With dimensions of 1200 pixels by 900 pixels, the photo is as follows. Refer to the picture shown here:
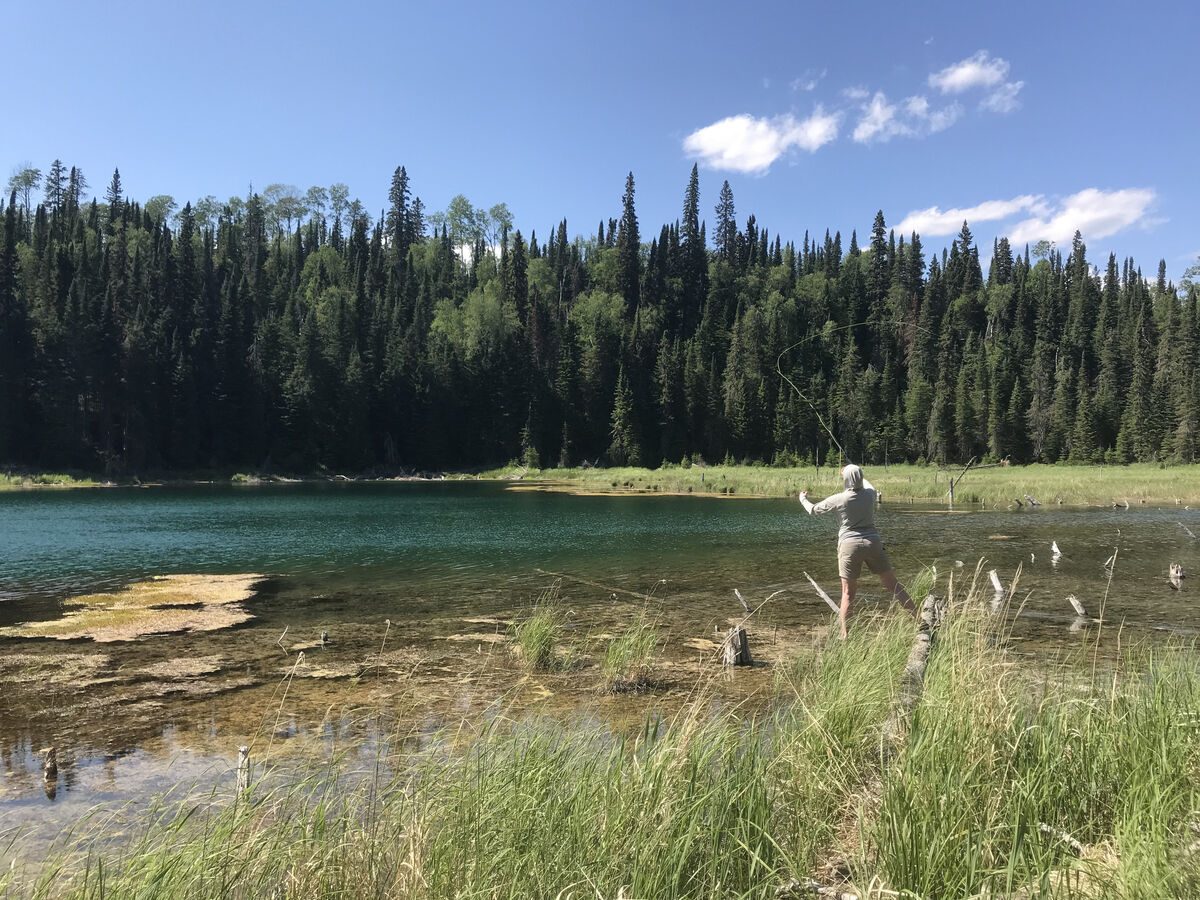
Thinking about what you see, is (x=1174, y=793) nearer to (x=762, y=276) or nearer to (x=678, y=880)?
(x=678, y=880)

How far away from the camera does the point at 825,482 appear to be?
52156mm

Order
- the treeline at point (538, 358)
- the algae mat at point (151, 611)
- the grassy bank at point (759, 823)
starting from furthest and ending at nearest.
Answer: the treeline at point (538, 358)
the algae mat at point (151, 611)
the grassy bank at point (759, 823)

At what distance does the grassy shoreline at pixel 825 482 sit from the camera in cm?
4188

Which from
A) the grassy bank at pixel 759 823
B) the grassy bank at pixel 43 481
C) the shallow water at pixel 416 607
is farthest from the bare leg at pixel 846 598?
the grassy bank at pixel 43 481

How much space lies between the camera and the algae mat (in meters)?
13.1

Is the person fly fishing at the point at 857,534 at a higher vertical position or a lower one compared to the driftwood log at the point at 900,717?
higher

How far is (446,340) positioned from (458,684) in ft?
303

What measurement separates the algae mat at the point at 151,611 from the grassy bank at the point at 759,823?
33.1 ft

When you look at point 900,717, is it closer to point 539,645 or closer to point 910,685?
point 910,685

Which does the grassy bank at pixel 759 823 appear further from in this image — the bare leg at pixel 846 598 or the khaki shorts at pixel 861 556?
the khaki shorts at pixel 861 556

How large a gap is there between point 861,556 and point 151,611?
44.7ft

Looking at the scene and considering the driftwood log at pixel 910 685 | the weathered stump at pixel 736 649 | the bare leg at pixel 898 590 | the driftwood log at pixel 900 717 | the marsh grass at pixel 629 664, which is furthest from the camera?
the weathered stump at pixel 736 649

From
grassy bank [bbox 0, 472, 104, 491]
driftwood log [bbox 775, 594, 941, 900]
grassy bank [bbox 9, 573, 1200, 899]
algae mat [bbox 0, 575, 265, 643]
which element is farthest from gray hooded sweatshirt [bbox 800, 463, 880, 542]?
grassy bank [bbox 0, 472, 104, 491]

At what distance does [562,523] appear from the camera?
3428 centimetres
